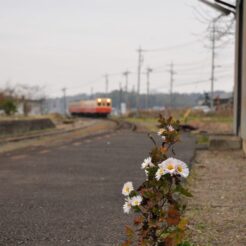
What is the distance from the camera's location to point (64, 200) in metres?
7.70

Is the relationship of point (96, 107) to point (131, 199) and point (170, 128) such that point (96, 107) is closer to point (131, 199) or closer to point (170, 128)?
point (170, 128)

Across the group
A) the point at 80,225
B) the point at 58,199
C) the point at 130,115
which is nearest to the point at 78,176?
the point at 58,199

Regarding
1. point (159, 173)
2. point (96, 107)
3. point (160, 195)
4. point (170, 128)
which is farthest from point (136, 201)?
point (96, 107)

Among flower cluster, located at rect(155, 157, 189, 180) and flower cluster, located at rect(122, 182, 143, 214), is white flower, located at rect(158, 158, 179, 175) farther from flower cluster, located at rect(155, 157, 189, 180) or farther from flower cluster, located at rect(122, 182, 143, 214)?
flower cluster, located at rect(122, 182, 143, 214)

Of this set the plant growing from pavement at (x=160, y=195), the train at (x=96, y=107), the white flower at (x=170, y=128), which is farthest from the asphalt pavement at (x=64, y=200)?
the train at (x=96, y=107)

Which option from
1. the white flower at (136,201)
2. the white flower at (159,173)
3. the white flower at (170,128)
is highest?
the white flower at (170,128)

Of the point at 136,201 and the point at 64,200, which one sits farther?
the point at 64,200

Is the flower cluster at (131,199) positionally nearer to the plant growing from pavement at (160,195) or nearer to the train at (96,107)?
the plant growing from pavement at (160,195)

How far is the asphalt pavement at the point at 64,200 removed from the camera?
5.44 meters

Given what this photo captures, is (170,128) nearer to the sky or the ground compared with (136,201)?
nearer to the sky

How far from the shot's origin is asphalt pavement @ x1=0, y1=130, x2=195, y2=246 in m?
5.44

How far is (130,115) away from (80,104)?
7.99 metres

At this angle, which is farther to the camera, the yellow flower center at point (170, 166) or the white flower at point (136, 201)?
the white flower at point (136, 201)

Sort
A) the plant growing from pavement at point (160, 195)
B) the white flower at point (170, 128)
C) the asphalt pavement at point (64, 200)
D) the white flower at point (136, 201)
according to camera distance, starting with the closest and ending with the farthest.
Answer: the plant growing from pavement at point (160, 195) < the white flower at point (136, 201) < the white flower at point (170, 128) < the asphalt pavement at point (64, 200)
